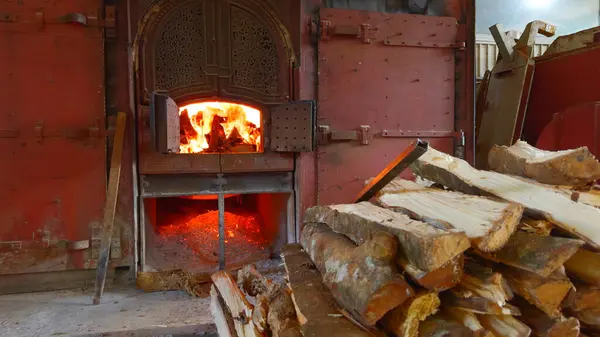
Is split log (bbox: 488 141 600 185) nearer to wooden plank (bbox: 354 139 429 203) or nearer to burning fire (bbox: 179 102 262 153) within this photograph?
wooden plank (bbox: 354 139 429 203)

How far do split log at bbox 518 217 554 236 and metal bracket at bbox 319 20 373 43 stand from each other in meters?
3.02

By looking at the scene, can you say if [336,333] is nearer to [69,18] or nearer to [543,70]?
[69,18]

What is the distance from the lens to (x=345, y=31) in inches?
155

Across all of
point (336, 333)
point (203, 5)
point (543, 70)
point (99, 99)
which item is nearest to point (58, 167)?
point (99, 99)

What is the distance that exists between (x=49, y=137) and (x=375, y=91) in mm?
3218

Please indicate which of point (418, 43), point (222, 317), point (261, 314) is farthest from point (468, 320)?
point (418, 43)

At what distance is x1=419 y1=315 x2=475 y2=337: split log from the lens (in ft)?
3.72

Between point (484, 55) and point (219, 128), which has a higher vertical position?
point (484, 55)

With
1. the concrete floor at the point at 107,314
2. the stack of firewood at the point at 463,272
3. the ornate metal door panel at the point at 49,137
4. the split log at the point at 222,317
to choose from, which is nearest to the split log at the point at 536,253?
the stack of firewood at the point at 463,272

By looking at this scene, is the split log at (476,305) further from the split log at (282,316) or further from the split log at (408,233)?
the split log at (282,316)

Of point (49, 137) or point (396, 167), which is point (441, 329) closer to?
point (396, 167)

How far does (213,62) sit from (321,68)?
1.11m

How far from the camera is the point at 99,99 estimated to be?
11.4ft

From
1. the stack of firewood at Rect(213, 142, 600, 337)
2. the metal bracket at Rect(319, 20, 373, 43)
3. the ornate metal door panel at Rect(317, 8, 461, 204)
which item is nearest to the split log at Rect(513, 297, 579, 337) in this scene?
the stack of firewood at Rect(213, 142, 600, 337)
